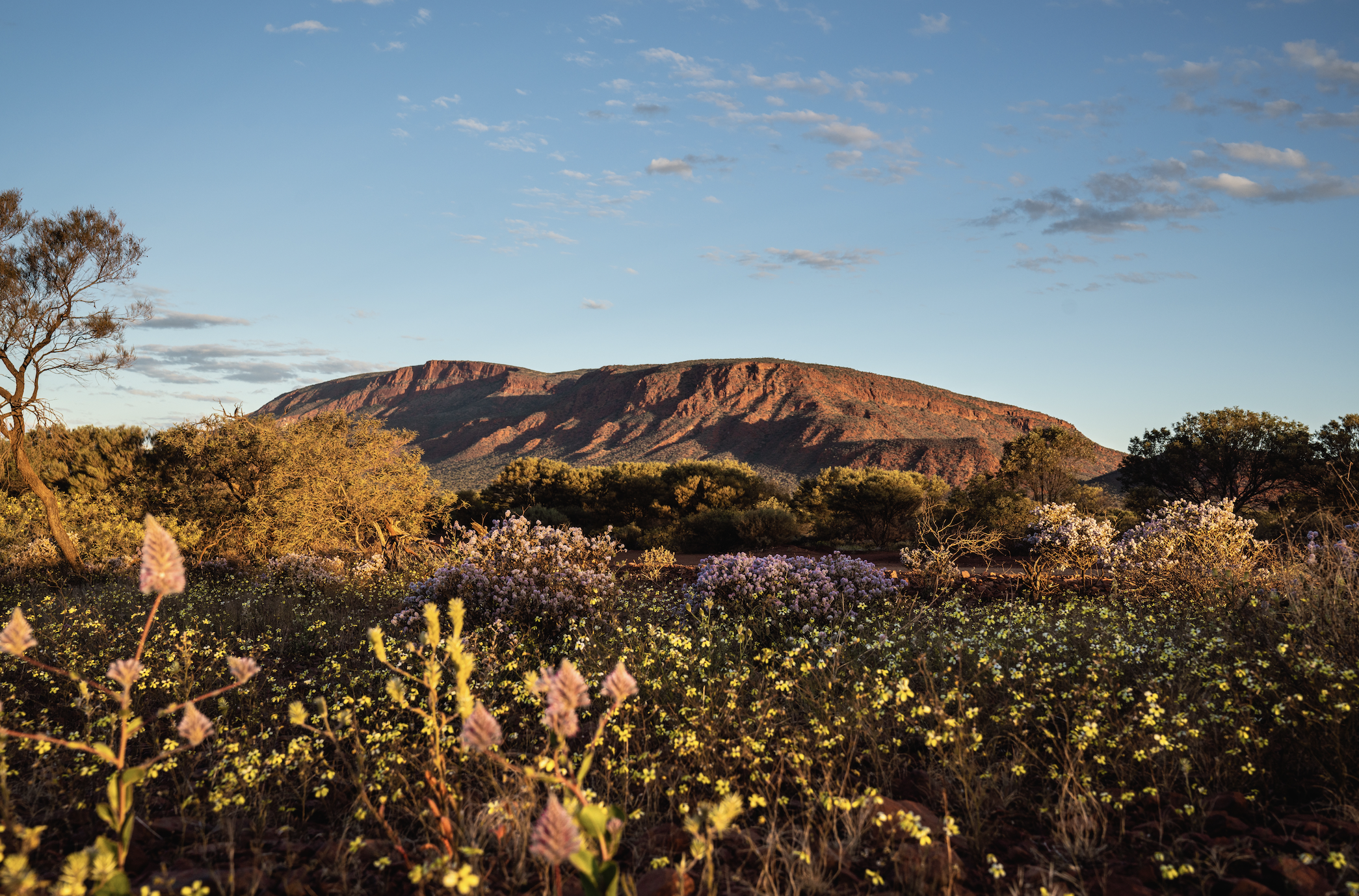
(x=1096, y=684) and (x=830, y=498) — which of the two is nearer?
(x=1096, y=684)

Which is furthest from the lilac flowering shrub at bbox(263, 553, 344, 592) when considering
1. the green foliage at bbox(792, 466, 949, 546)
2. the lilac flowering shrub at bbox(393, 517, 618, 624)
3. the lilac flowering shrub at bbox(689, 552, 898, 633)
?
the green foliage at bbox(792, 466, 949, 546)

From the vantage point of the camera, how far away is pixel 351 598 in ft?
30.5

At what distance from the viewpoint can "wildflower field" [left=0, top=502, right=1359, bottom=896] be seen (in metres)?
2.11

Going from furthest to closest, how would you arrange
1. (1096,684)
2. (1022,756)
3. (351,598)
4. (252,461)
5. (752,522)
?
(752,522), (252,461), (351,598), (1096,684), (1022,756)

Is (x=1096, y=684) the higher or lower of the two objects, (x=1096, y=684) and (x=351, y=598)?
the higher

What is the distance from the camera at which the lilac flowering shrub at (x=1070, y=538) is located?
998 centimetres

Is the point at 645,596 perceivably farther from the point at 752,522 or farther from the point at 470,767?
the point at 752,522

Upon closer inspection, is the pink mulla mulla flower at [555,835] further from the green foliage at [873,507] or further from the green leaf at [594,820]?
the green foliage at [873,507]

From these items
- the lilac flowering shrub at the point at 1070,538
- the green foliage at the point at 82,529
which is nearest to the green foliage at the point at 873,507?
the lilac flowering shrub at the point at 1070,538

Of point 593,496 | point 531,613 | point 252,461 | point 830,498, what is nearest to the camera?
point 531,613

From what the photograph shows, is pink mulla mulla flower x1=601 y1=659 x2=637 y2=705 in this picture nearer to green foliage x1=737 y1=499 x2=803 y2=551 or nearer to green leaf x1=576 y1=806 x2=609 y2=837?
green leaf x1=576 y1=806 x2=609 y2=837

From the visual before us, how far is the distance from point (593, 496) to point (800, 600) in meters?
21.9

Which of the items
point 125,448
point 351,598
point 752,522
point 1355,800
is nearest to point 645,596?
point 351,598

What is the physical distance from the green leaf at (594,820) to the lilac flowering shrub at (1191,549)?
6149 mm
